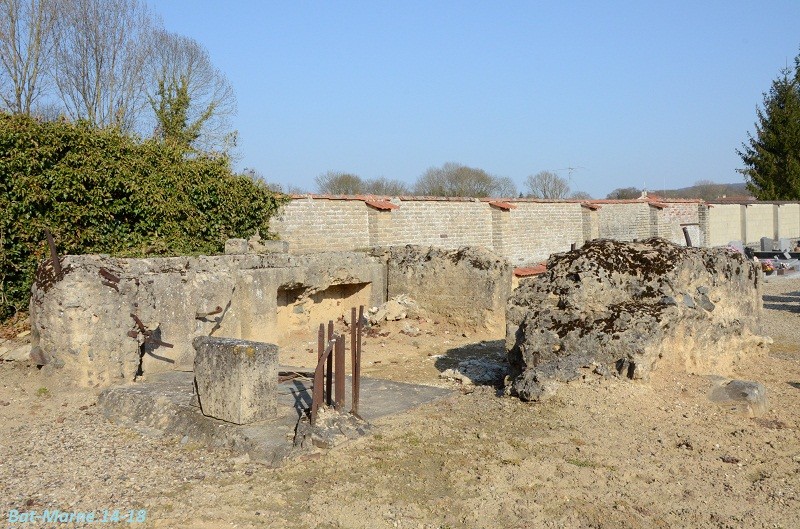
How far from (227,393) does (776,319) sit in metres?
12.0

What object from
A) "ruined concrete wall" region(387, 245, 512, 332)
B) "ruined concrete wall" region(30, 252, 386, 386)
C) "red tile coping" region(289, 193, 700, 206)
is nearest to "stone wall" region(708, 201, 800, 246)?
"red tile coping" region(289, 193, 700, 206)

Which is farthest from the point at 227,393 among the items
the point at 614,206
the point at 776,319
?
the point at 614,206

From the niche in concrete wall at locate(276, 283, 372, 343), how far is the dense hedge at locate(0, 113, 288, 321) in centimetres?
142

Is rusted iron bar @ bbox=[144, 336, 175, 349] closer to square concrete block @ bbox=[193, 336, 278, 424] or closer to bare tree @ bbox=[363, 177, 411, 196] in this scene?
square concrete block @ bbox=[193, 336, 278, 424]

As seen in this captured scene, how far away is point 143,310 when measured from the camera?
7734 mm

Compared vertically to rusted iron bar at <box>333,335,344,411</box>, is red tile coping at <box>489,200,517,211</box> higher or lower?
higher

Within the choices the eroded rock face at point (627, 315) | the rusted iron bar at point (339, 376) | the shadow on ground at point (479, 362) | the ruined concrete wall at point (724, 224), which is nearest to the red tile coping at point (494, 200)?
the ruined concrete wall at point (724, 224)

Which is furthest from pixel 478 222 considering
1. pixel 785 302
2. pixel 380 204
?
pixel 785 302

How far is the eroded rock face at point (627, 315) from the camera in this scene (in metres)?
6.48

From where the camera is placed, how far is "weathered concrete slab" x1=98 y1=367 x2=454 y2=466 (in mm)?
5664

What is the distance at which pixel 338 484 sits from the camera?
16.2ft

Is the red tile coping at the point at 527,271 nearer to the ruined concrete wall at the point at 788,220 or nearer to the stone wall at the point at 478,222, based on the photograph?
the stone wall at the point at 478,222

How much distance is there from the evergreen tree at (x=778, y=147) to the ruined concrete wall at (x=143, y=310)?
3280cm

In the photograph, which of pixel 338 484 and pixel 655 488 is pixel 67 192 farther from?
pixel 655 488
